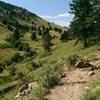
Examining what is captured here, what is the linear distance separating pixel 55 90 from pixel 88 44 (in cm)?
4458

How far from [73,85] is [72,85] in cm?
6

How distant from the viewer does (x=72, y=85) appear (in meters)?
17.5

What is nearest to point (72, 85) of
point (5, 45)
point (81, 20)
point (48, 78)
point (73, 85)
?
point (73, 85)

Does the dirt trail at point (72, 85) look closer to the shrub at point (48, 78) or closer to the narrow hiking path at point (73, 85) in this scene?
the narrow hiking path at point (73, 85)

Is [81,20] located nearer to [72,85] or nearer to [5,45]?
[72,85]

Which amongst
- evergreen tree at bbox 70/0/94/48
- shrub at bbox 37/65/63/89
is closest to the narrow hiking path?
shrub at bbox 37/65/63/89

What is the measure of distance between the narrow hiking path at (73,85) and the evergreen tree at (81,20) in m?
38.1

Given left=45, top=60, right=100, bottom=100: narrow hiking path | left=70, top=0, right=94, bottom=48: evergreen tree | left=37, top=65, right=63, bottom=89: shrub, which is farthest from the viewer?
left=70, top=0, right=94, bottom=48: evergreen tree

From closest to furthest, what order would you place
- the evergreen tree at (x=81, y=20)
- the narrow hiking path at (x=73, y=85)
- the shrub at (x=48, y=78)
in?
the narrow hiking path at (x=73, y=85) → the shrub at (x=48, y=78) → the evergreen tree at (x=81, y=20)

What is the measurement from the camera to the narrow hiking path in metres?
15.7

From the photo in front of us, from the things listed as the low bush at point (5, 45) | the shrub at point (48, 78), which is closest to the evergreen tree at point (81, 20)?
the shrub at point (48, 78)

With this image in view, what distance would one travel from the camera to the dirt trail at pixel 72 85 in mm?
15725

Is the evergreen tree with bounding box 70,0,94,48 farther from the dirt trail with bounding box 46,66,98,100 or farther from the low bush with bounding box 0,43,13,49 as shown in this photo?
the low bush with bounding box 0,43,13,49

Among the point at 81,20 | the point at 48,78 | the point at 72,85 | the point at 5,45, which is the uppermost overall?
the point at 81,20
